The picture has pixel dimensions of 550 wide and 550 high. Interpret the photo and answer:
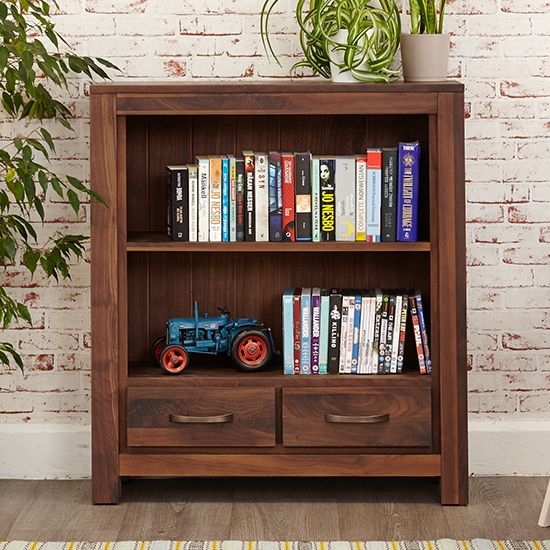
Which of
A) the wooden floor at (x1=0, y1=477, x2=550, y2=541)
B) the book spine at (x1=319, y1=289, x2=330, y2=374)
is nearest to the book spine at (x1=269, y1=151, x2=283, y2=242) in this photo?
the book spine at (x1=319, y1=289, x2=330, y2=374)

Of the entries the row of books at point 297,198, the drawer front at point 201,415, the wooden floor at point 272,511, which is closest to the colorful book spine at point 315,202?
the row of books at point 297,198

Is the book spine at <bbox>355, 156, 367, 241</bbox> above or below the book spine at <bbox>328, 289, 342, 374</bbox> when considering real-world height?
above

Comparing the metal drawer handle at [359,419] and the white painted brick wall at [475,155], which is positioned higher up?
the white painted brick wall at [475,155]

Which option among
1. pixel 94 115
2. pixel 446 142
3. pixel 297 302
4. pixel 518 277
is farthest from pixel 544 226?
pixel 94 115

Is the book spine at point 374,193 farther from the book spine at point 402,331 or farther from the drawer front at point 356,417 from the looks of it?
the drawer front at point 356,417

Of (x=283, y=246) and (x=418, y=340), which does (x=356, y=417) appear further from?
(x=283, y=246)

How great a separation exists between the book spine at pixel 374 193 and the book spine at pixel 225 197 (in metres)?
0.38

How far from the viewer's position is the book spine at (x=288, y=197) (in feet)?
7.38

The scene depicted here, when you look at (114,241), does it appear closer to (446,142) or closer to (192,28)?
(192,28)

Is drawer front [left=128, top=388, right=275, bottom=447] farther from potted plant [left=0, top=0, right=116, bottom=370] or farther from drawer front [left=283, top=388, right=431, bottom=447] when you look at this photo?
potted plant [left=0, top=0, right=116, bottom=370]

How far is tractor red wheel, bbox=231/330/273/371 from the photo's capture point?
2348mm

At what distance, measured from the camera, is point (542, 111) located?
8.18 feet

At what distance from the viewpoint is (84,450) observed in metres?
2.57

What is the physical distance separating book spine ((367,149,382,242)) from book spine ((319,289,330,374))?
0.68 feet
